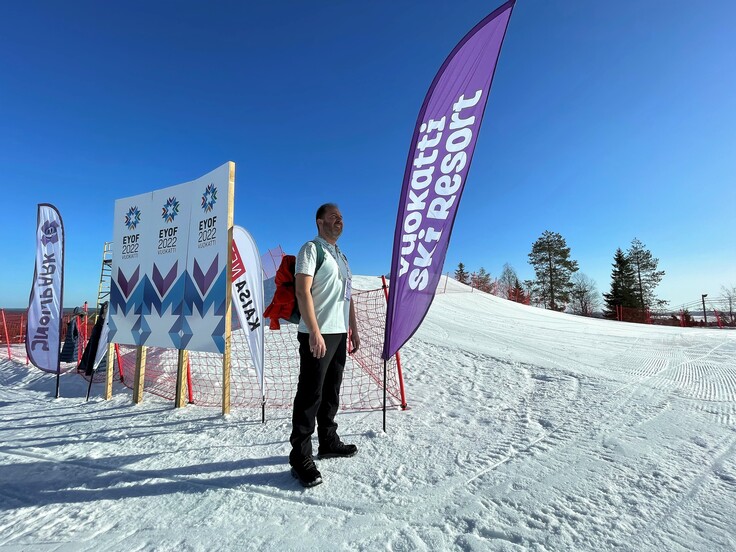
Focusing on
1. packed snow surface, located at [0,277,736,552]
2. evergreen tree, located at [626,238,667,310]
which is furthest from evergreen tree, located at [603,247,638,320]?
packed snow surface, located at [0,277,736,552]

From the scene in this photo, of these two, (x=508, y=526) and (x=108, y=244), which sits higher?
(x=108, y=244)

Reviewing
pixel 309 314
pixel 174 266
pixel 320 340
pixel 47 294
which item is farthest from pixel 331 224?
pixel 47 294

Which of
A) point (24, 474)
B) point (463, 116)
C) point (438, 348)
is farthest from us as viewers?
point (438, 348)

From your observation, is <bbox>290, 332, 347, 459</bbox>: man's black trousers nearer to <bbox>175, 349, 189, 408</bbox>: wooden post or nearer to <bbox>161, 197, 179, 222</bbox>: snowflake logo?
<bbox>175, 349, 189, 408</bbox>: wooden post

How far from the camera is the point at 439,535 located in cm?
154

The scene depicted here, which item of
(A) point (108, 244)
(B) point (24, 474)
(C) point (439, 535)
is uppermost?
(A) point (108, 244)

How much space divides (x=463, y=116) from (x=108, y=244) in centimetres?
576

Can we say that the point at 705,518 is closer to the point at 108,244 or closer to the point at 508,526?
the point at 508,526

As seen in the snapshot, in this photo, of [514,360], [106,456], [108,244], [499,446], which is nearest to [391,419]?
[499,446]

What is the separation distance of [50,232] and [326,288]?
599 cm

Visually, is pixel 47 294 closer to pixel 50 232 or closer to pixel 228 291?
pixel 50 232

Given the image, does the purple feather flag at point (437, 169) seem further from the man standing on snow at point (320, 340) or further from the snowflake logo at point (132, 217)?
the snowflake logo at point (132, 217)

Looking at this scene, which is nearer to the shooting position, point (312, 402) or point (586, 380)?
point (312, 402)

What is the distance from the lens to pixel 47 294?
207 inches
